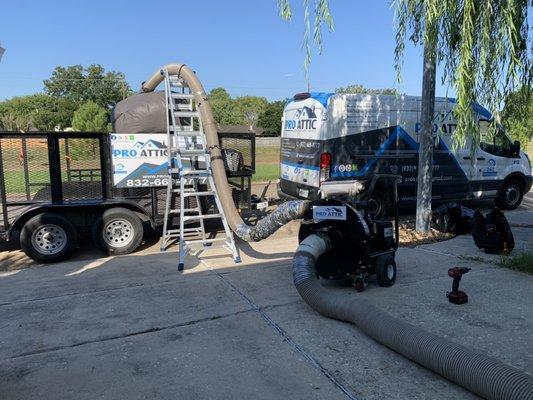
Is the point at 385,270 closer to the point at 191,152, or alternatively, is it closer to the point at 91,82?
the point at 191,152

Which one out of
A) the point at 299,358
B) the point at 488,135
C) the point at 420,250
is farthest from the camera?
the point at 420,250

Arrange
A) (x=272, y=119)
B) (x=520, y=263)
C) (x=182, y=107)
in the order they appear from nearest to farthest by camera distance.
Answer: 1. (x=520, y=263)
2. (x=182, y=107)
3. (x=272, y=119)

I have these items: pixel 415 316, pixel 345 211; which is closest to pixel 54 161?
pixel 345 211

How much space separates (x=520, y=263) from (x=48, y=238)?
22.6 feet

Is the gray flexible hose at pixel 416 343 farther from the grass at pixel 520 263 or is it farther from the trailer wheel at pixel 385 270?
the grass at pixel 520 263

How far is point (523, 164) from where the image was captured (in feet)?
41.1

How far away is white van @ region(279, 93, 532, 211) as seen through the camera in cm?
970

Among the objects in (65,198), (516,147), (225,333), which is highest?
(516,147)

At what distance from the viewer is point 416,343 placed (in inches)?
139

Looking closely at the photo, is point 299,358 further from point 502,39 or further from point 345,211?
point 502,39

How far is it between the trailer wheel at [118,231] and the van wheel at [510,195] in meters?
9.57

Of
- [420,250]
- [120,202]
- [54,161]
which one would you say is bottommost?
[420,250]

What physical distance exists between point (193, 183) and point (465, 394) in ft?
18.8

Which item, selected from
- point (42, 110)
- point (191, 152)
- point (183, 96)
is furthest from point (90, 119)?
point (42, 110)
